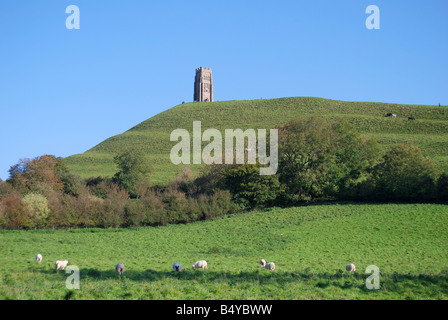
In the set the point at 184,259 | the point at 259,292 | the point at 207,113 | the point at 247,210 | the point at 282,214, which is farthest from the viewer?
the point at 207,113

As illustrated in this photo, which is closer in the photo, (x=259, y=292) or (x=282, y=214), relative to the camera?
(x=259, y=292)

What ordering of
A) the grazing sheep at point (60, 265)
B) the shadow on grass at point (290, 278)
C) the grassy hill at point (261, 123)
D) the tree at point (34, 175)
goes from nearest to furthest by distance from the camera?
the shadow on grass at point (290, 278)
the grazing sheep at point (60, 265)
the tree at point (34, 175)
the grassy hill at point (261, 123)

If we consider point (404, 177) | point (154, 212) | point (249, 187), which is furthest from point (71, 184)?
point (404, 177)

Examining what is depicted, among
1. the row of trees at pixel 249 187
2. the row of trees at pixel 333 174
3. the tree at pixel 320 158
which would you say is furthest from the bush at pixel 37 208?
the tree at pixel 320 158

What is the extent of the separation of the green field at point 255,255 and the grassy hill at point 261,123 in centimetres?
3472

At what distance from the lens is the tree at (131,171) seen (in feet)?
240

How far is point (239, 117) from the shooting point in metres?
134

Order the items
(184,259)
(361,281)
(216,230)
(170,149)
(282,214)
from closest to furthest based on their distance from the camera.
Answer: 1. (361,281)
2. (184,259)
3. (216,230)
4. (282,214)
5. (170,149)

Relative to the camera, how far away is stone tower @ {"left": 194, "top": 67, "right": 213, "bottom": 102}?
613ft

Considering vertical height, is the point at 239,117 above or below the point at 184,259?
above

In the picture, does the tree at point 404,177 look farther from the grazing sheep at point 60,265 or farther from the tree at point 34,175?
the tree at point 34,175

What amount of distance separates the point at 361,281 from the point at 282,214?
34286 millimetres

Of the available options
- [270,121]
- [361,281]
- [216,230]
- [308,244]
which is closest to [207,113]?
[270,121]
